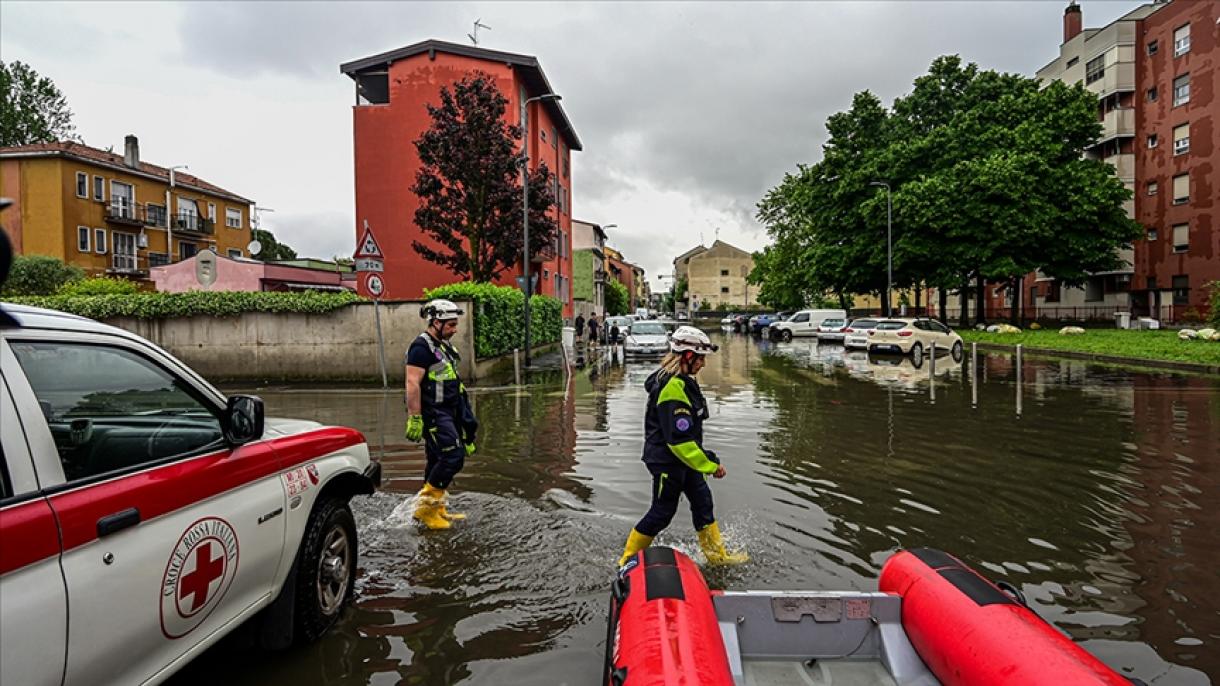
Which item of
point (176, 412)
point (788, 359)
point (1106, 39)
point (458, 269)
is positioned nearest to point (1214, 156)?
point (1106, 39)

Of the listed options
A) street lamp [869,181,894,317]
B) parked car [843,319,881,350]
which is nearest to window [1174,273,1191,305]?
street lamp [869,181,894,317]

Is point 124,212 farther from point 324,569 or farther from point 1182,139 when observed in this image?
point 1182,139

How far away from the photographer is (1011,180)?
37125mm

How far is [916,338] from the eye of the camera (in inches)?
1073

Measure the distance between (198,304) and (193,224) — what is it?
33930 millimetres

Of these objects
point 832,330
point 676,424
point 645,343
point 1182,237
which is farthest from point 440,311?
point 1182,237

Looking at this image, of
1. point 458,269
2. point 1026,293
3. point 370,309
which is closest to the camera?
point 370,309

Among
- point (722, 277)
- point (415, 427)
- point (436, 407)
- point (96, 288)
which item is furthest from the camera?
point (722, 277)

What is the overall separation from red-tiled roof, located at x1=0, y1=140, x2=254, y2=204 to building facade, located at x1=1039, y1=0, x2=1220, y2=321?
56770mm

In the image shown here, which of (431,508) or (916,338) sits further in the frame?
(916,338)

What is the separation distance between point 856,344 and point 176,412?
3070 centimetres

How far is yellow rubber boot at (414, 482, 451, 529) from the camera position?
597 cm

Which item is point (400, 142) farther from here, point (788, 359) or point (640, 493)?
point (640, 493)

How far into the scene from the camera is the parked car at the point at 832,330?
39250mm
